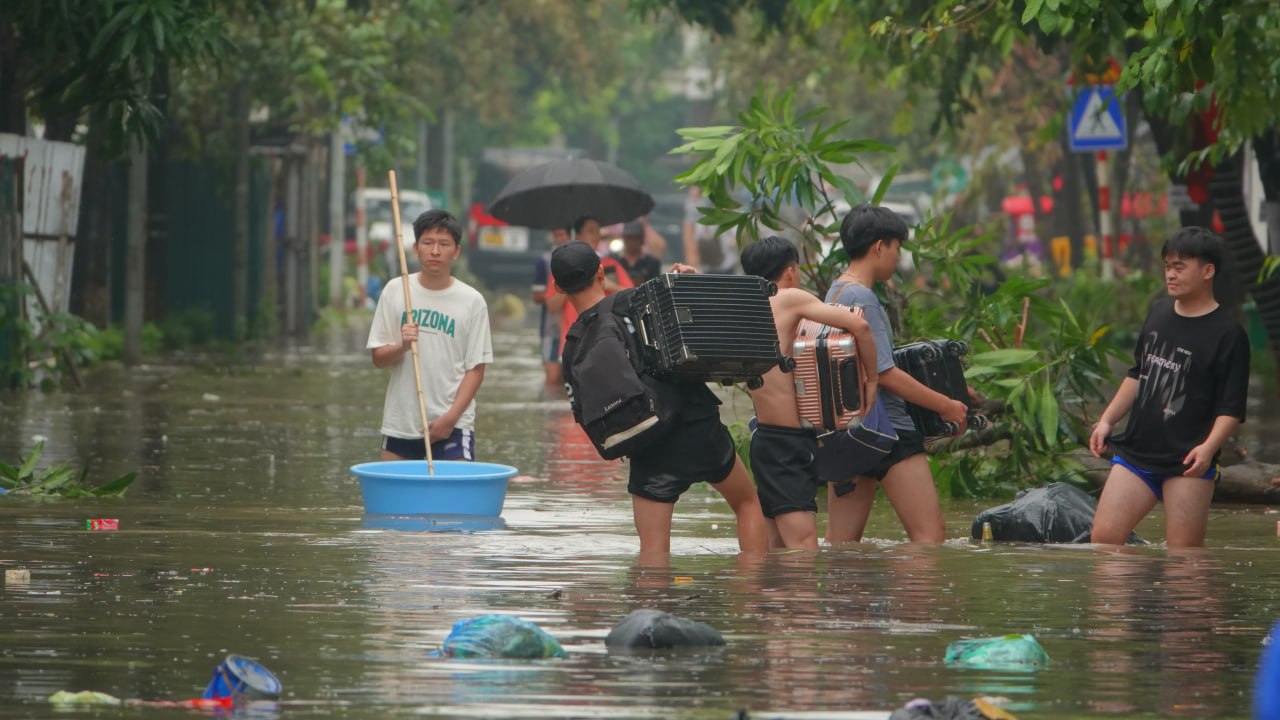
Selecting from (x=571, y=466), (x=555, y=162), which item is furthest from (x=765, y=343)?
(x=555, y=162)

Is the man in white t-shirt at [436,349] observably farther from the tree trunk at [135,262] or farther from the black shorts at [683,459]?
the tree trunk at [135,262]

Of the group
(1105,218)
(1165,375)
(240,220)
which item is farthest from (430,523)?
(240,220)

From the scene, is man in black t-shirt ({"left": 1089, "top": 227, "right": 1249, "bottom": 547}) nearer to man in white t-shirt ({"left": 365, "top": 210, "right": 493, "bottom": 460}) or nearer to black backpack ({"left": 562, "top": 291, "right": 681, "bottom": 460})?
black backpack ({"left": 562, "top": 291, "right": 681, "bottom": 460})

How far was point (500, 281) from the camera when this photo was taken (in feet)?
166

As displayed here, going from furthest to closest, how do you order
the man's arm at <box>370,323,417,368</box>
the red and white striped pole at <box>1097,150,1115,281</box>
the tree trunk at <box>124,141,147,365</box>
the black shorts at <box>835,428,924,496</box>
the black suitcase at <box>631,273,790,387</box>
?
1. the red and white striped pole at <box>1097,150,1115,281</box>
2. the tree trunk at <box>124,141,147,365</box>
3. the man's arm at <box>370,323,417,368</box>
4. the black shorts at <box>835,428,924,496</box>
5. the black suitcase at <box>631,273,790,387</box>

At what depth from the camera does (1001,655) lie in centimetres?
679

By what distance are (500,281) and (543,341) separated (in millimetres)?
30554

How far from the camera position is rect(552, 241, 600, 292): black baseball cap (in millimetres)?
8914

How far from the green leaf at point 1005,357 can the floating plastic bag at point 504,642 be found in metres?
5.57

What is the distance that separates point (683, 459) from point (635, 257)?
11330mm

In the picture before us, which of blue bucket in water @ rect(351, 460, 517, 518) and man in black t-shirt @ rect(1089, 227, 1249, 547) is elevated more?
man in black t-shirt @ rect(1089, 227, 1249, 547)

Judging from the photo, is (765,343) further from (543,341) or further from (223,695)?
(543,341)

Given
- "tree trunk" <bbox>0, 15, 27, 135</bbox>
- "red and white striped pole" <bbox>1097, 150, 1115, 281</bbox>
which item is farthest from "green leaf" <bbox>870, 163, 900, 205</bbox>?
"red and white striped pole" <bbox>1097, 150, 1115, 281</bbox>

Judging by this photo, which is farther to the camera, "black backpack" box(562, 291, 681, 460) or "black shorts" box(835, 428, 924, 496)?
"black shorts" box(835, 428, 924, 496)
